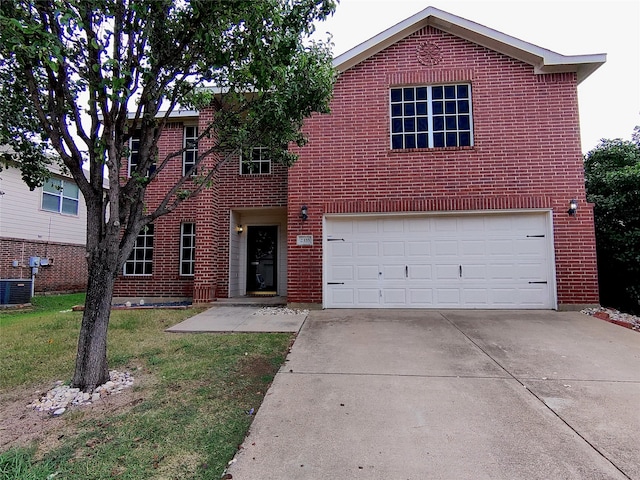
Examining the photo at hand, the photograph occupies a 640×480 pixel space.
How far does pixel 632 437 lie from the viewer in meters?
2.71

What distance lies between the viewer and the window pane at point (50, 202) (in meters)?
14.4

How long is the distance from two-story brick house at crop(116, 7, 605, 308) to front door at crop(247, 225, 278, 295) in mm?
2518

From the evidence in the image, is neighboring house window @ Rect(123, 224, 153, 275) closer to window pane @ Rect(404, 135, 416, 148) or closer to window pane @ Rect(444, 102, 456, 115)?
window pane @ Rect(404, 135, 416, 148)

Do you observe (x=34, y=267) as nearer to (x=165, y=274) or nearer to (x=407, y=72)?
(x=165, y=274)

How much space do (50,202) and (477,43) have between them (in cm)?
1691

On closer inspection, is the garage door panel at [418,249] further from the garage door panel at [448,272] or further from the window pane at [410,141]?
the window pane at [410,141]

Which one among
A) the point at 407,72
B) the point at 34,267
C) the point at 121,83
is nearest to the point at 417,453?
the point at 121,83

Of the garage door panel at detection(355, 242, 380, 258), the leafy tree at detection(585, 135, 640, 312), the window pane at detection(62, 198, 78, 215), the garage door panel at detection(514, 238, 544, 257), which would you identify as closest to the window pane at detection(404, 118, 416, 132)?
the garage door panel at detection(355, 242, 380, 258)

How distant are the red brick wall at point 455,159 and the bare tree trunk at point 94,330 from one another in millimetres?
4630

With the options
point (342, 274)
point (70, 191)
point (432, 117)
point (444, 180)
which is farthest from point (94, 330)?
point (70, 191)

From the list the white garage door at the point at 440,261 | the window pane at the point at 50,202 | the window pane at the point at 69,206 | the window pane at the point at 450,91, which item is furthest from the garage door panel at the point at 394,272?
the window pane at the point at 69,206

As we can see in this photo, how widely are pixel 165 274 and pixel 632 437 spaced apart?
10.4 metres

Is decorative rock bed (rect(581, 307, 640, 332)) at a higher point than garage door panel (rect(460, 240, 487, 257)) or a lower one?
lower

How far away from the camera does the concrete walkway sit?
6273mm
